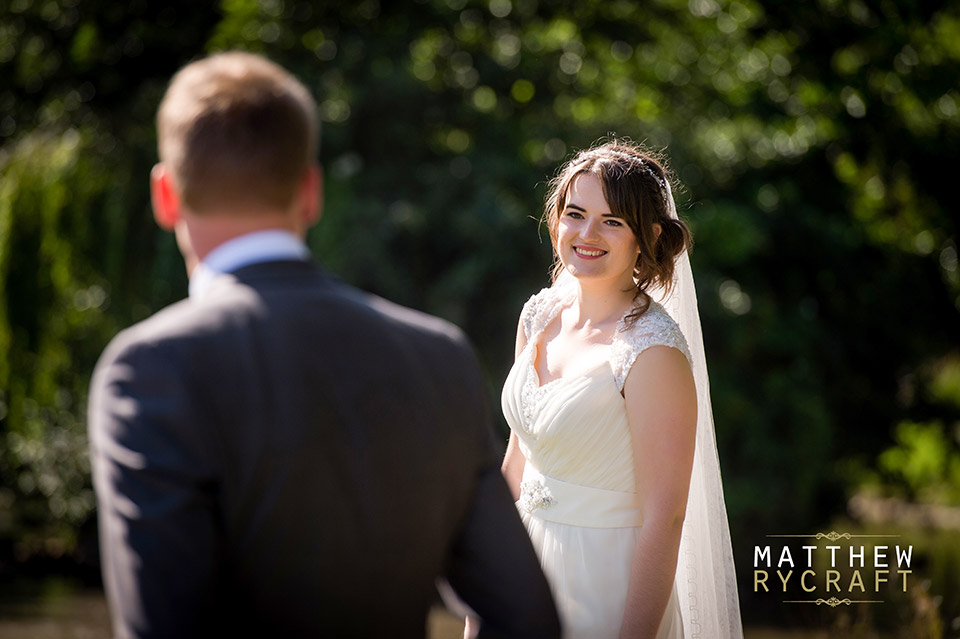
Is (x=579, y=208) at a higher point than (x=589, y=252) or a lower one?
higher

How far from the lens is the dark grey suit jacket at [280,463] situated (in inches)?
49.8

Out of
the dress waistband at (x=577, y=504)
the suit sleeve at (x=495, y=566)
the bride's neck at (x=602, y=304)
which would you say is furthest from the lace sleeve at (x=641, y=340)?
the suit sleeve at (x=495, y=566)

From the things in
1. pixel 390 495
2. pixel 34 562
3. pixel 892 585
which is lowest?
pixel 34 562

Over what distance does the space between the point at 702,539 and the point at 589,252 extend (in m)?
1.03

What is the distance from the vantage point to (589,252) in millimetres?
2904

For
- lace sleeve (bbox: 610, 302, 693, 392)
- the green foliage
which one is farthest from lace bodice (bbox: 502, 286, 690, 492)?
the green foliage

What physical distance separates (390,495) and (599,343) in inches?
61.4

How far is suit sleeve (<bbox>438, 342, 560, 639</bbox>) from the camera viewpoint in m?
1.52

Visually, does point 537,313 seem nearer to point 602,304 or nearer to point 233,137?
point 602,304

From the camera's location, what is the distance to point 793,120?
427 inches

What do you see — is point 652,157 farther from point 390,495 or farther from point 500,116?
point 500,116

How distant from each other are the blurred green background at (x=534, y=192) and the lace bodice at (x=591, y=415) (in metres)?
6.69

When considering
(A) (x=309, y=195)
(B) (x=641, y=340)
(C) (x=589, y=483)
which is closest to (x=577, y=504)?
(C) (x=589, y=483)

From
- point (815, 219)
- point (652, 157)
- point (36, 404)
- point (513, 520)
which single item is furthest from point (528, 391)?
point (815, 219)
